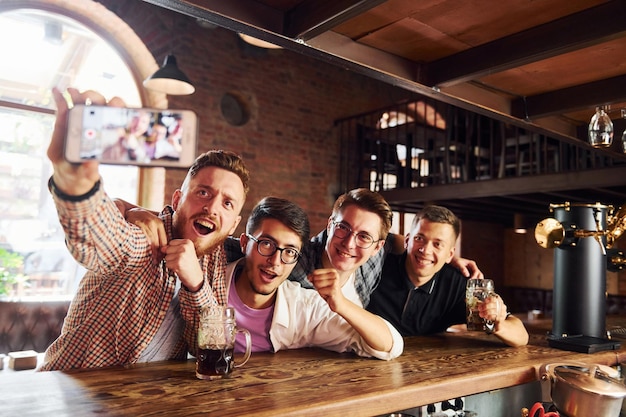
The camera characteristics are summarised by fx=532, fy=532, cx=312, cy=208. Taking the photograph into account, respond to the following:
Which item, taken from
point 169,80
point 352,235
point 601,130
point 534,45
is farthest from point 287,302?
point 169,80

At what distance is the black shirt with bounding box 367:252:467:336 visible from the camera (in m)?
2.14

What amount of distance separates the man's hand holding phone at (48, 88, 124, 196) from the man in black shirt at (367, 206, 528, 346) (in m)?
1.35

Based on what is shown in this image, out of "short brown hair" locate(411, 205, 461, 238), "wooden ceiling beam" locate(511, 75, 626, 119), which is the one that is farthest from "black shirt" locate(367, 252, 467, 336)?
"wooden ceiling beam" locate(511, 75, 626, 119)

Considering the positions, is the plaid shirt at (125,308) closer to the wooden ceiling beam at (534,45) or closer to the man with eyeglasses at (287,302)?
the man with eyeglasses at (287,302)

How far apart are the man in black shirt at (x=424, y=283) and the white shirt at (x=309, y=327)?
515 millimetres

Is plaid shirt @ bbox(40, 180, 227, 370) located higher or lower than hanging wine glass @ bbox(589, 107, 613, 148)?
lower

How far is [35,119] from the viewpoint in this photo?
5.41 meters

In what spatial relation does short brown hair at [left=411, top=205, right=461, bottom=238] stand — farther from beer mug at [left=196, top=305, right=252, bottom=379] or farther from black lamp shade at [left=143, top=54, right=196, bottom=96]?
black lamp shade at [left=143, top=54, right=196, bottom=96]

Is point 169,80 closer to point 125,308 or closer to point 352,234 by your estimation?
point 352,234

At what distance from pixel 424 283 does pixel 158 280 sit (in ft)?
3.78

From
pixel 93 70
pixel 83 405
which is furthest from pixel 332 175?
pixel 83 405

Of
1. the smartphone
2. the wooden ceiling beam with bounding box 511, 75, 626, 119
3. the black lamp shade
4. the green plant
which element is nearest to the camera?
the smartphone

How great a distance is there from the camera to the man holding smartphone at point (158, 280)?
1237mm

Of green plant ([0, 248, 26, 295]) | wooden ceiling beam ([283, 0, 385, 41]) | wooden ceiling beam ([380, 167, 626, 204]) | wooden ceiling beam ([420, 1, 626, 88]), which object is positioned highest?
wooden ceiling beam ([380, 167, 626, 204])
